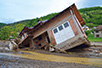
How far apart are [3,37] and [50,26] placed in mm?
35727

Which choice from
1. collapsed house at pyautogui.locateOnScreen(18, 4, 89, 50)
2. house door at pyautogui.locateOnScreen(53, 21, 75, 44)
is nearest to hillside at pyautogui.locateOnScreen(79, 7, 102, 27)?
collapsed house at pyautogui.locateOnScreen(18, 4, 89, 50)

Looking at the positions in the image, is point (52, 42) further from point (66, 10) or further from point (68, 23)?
point (66, 10)

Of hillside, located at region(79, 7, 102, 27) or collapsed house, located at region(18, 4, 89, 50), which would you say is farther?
hillside, located at region(79, 7, 102, 27)

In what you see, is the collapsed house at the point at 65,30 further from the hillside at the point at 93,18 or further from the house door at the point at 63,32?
the hillside at the point at 93,18

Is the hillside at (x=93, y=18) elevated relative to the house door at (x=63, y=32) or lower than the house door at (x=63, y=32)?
elevated

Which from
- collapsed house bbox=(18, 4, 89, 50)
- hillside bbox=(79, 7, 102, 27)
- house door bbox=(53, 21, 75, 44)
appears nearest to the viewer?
collapsed house bbox=(18, 4, 89, 50)

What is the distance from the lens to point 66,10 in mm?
13430

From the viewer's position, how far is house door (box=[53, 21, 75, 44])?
42.8 ft

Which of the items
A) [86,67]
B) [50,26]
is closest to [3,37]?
[50,26]

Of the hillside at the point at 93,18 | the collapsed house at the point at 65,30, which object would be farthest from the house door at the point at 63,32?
the hillside at the point at 93,18

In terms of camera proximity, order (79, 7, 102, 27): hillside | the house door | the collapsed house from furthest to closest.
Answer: (79, 7, 102, 27): hillside, the house door, the collapsed house

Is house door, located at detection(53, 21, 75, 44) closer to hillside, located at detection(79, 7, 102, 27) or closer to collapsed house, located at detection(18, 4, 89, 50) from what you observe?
collapsed house, located at detection(18, 4, 89, 50)

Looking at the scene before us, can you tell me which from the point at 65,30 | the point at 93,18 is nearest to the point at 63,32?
the point at 65,30

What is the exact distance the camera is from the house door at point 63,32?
513 inches
